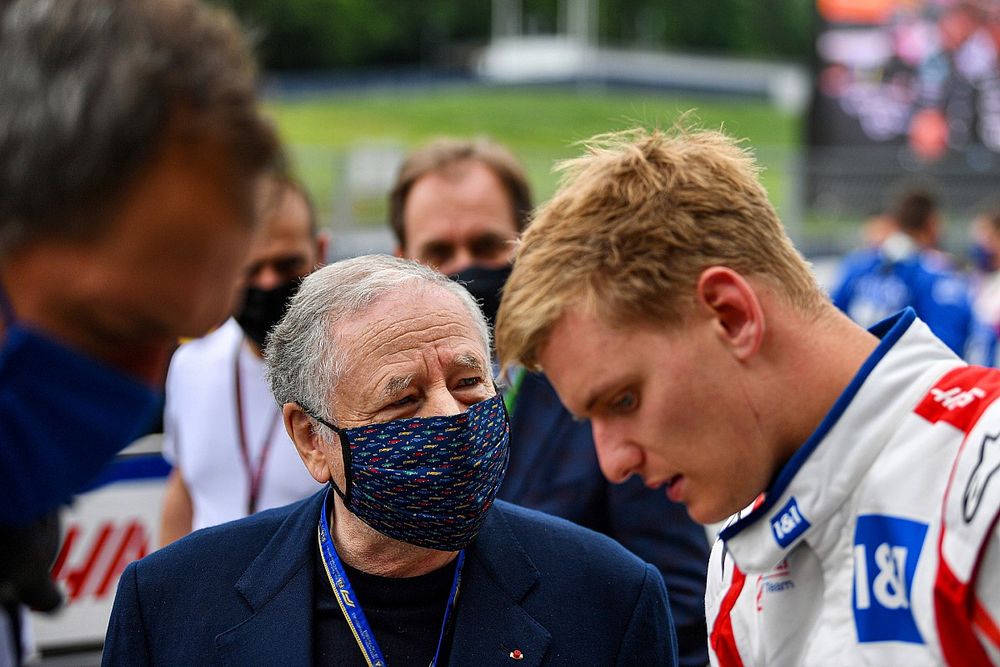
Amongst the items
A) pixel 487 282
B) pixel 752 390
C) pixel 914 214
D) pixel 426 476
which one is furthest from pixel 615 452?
pixel 914 214

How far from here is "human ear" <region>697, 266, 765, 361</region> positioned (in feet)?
6.03

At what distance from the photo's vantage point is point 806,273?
1.99 metres

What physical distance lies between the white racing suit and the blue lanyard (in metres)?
0.73

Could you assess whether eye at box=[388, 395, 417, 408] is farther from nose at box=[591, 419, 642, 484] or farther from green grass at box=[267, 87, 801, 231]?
green grass at box=[267, 87, 801, 231]

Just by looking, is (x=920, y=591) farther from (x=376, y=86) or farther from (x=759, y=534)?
(x=376, y=86)

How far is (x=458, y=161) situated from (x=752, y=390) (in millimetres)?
2272

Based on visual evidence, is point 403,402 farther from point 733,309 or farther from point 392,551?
point 733,309

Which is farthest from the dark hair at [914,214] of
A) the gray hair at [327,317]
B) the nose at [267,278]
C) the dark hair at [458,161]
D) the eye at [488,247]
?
the gray hair at [327,317]

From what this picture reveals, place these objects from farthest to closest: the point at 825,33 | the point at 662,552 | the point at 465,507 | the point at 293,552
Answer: the point at 825,33 < the point at 662,552 < the point at 293,552 < the point at 465,507

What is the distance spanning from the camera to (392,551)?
254cm

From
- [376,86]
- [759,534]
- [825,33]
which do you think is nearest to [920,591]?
[759,534]

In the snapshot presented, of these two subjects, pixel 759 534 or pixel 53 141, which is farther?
pixel 759 534

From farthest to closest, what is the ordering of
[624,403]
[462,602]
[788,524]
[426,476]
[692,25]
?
[692,25] → [462,602] → [426,476] → [624,403] → [788,524]

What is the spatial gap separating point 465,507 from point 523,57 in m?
42.9
